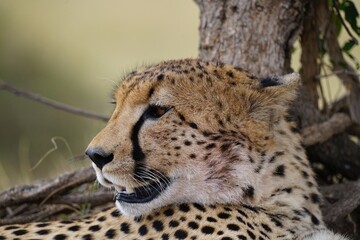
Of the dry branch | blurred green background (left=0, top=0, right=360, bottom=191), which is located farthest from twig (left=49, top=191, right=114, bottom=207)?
blurred green background (left=0, top=0, right=360, bottom=191)

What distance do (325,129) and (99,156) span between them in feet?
5.60

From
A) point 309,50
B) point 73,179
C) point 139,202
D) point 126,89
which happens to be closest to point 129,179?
point 139,202

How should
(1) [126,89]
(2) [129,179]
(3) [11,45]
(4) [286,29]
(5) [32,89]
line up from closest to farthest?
1. (2) [129,179]
2. (1) [126,89]
3. (4) [286,29]
4. (5) [32,89]
5. (3) [11,45]

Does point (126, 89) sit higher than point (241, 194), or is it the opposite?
point (126, 89)

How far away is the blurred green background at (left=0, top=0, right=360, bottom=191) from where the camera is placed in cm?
886

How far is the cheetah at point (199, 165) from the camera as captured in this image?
127 inches

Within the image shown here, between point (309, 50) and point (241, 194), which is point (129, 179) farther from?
point (309, 50)

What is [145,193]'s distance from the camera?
3275mm

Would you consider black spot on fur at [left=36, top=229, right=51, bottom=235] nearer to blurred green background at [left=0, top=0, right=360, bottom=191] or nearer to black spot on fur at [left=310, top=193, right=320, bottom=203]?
black spot on fur at [left=310, top=193, right=320, bottom=203]

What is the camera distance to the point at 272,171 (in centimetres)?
333

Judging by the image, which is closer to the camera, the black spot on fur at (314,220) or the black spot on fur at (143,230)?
the black spot on fur at (143,230)

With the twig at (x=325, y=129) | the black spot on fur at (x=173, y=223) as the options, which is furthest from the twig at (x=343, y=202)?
the black spot on fur at (x=173, y=223)

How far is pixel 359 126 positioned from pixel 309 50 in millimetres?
472

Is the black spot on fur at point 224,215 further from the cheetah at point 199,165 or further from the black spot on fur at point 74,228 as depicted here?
the black spot on fur at point 74,228
